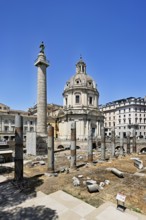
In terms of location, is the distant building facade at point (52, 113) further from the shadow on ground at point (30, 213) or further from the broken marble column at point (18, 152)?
the shadow on ground at point (30, 213)

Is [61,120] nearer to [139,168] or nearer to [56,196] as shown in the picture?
[139,168]

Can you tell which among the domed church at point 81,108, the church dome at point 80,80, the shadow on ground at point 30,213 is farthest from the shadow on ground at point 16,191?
the church dome at point 80,80

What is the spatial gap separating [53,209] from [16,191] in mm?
4207

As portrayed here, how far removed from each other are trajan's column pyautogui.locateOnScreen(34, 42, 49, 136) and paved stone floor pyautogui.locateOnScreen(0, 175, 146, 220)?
25674mm

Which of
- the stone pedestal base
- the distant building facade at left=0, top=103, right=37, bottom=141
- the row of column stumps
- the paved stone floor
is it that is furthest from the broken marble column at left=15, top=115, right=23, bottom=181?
the distant building facade at left=0, top=103, right=37, bottom=141

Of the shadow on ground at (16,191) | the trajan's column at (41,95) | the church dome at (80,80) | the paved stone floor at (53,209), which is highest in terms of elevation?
the church dome at (80,80)

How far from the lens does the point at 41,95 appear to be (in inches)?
1505

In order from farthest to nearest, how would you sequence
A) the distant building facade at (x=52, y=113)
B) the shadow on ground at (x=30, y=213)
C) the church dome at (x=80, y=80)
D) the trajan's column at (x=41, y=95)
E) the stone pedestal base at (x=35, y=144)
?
the distant building facade at (x=52, y=113) < the church dome at (x=80, y=80) < the trajan's column at (x=41, y=95) < the stone pedestal base at (x=35, y=144) < the shadow on ground at (x=30, y=213)

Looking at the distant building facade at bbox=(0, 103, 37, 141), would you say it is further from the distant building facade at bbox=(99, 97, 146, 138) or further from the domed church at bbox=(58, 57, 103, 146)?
the distant building facade at bbox=(99, 97, 146, 138)

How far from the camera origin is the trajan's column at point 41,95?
38031mm

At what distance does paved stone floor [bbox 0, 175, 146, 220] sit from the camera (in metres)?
9.32

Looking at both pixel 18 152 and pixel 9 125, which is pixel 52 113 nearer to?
pixel 9 125

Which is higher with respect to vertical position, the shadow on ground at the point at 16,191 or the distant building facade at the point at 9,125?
the distant building facade at the point at 9,125

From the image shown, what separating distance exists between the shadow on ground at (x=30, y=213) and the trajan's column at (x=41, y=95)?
27498 millimetres
